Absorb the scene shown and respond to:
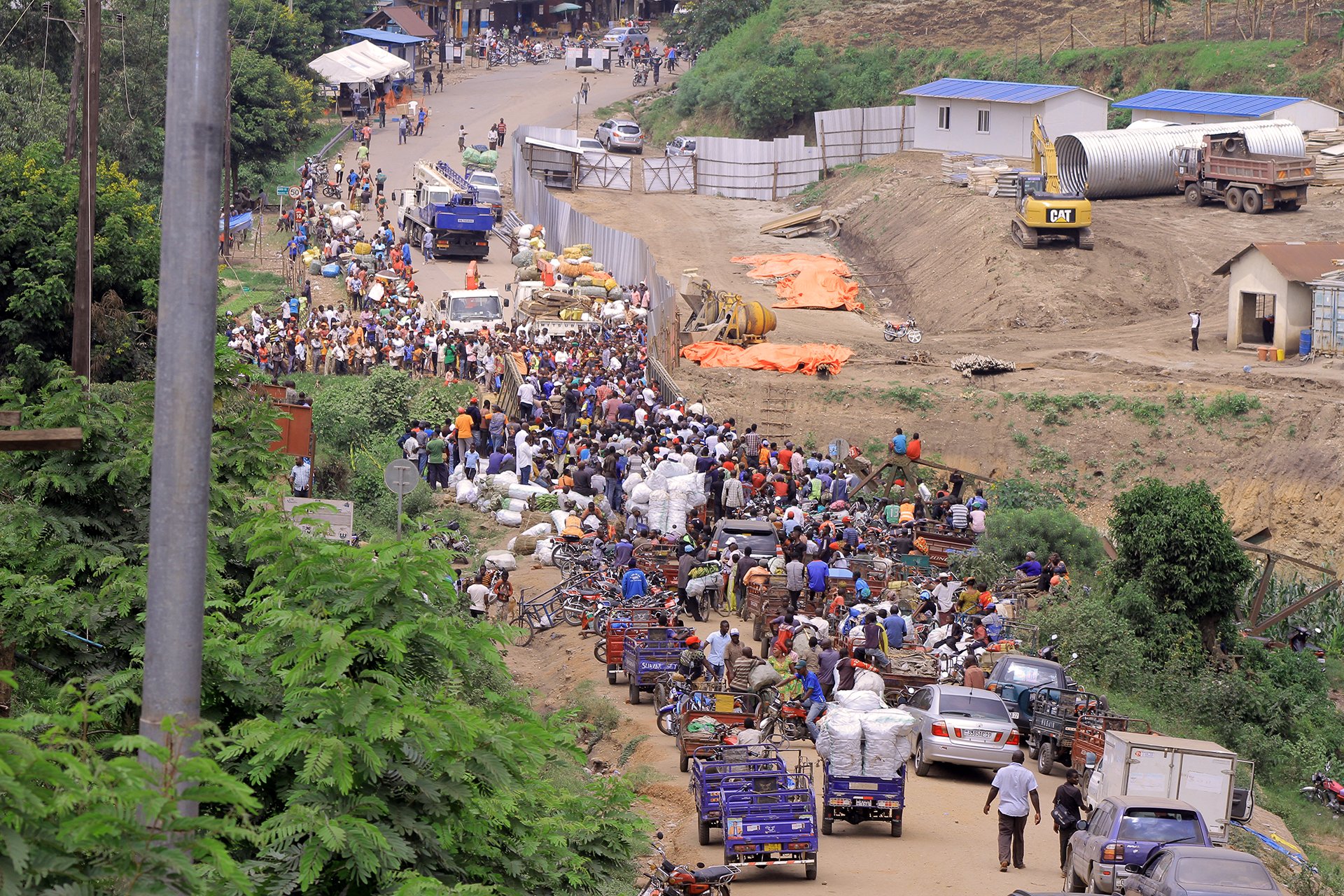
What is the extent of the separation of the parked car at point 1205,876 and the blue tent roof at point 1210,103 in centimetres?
4845

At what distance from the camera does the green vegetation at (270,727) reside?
623 centimetres

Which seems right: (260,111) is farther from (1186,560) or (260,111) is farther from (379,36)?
(1186,560)

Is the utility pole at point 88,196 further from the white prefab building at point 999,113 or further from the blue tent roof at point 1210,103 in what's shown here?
the blue tent roof at point 1210,103

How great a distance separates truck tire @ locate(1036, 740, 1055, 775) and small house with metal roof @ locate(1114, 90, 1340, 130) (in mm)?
41947

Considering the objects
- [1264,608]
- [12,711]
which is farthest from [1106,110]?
[12,711]

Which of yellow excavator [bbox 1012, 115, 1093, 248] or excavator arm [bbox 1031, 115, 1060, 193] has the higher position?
excavator arm [bbox 1031, 115, 1060, 193]

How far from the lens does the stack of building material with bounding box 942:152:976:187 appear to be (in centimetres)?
5588

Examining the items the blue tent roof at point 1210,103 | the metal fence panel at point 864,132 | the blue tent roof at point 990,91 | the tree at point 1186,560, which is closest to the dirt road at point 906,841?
the tree at point 1186,560

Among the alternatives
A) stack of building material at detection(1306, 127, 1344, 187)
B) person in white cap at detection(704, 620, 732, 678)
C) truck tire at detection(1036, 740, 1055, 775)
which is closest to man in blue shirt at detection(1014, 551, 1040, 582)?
truck tire at detection(1036, 740, 1055, 775)

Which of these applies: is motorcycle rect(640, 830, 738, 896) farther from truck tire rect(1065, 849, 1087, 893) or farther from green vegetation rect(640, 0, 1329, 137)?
green vegetation rect(640, 0, 1329, 137)

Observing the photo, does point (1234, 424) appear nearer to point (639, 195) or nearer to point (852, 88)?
point (639, 195)

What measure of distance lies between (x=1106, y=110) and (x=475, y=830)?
5736 centimetres

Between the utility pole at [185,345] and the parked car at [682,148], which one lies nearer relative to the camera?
the utility pole at [185,345]

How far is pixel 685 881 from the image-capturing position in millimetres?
13070
